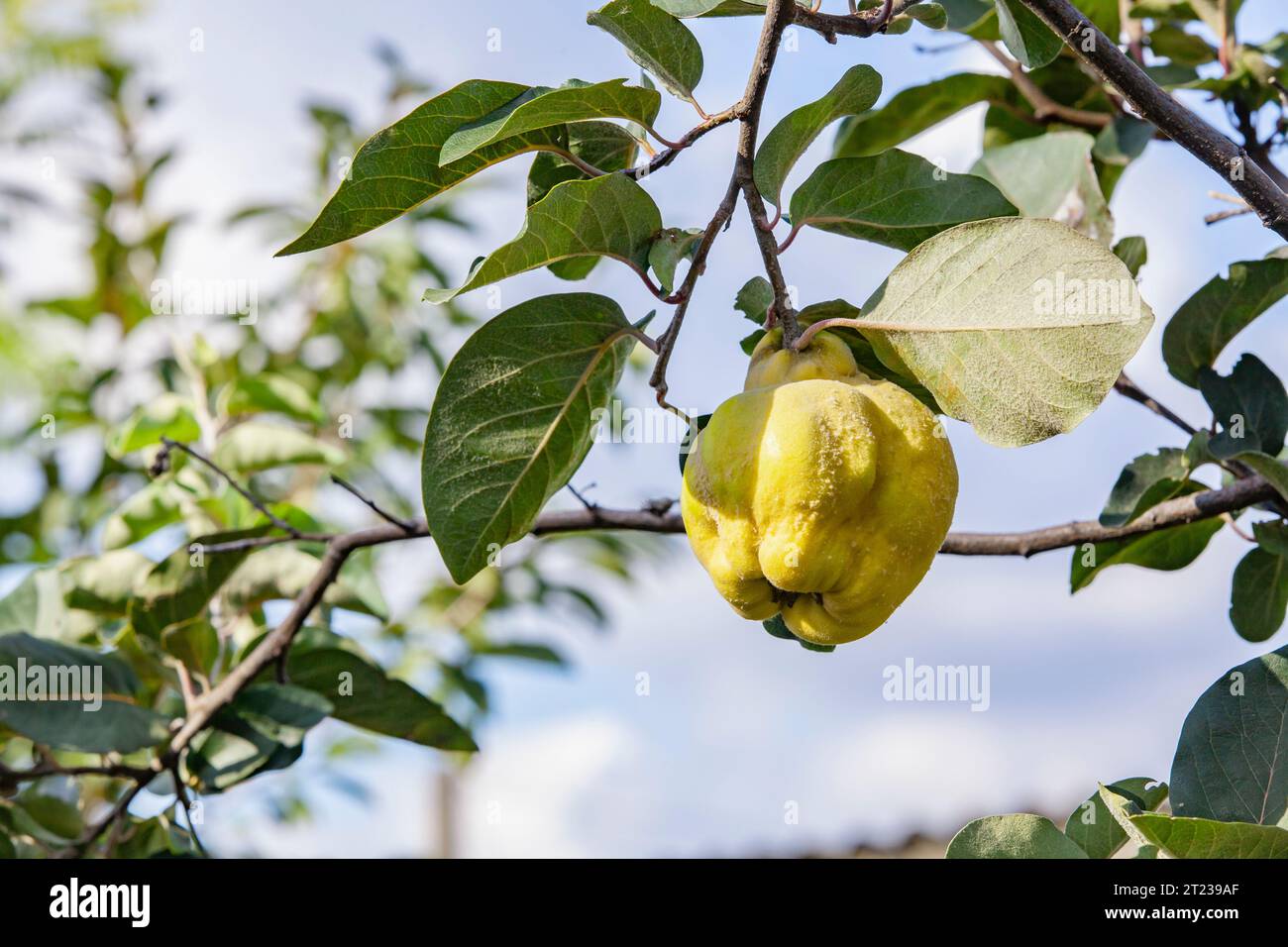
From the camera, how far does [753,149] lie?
0.90 metres

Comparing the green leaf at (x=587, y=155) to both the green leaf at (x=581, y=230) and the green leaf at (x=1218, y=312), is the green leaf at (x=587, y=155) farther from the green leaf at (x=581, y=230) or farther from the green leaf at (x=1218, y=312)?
the green leaf at (x=1218, y=312)

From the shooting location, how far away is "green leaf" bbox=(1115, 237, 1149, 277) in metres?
1.38

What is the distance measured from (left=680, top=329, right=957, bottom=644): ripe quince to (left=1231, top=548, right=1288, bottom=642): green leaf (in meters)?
0.71

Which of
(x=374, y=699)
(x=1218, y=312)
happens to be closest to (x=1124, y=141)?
(x=1218, y=312)

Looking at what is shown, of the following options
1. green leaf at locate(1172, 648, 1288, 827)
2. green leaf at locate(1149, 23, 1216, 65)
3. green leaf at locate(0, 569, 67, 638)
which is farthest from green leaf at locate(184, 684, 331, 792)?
green leaf at locate(1149, 23, 1216, 65)

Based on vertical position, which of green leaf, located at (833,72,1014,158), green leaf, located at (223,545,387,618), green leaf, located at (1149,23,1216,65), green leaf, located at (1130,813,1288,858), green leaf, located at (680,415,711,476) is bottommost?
green leaf, located at (1130,813,1288,858)

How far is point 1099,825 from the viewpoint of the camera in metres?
0.96

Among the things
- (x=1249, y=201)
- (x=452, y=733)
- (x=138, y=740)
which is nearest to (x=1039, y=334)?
(x=1249, y=201)

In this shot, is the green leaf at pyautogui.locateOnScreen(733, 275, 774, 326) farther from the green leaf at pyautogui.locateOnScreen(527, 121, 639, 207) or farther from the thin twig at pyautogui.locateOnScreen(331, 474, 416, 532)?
the thin twig at pyautogui.locateOnScreen(331, 474, 416, 532)

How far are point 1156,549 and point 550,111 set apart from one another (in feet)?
3.01

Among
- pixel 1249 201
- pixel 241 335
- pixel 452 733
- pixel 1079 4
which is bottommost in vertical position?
pixel 452 733

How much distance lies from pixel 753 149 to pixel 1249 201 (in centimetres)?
39
